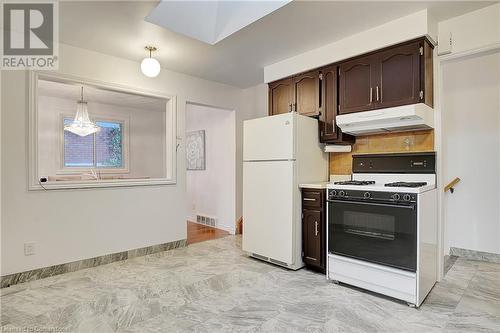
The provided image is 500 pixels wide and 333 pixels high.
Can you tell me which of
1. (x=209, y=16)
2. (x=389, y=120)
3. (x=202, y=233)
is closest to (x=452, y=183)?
(x=389, y=120)

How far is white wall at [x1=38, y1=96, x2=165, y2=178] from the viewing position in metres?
5.45

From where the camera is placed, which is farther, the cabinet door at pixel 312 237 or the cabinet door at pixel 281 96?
the cabinet door at pixel 281 96

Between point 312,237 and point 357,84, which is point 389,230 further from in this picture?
point 357,84

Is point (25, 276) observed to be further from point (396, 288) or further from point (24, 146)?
point (396, 288)

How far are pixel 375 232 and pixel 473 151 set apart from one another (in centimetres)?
210

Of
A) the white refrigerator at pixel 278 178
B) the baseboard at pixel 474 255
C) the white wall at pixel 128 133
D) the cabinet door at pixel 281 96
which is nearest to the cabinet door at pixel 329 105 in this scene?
the white refrigerator at pixel 278 178

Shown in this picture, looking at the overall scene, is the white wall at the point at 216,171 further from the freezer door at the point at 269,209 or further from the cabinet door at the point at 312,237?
the cabinet door at the point at 312,237

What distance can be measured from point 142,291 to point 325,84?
Answer: 2858 millimetres

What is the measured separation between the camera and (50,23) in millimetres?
2713

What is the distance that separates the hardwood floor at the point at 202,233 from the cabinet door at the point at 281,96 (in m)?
2.24

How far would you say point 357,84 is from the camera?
9.89ft

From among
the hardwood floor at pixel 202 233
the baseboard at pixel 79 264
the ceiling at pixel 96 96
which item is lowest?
the hardwood floor at pixel 202 233

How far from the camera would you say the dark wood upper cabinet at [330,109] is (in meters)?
3.20

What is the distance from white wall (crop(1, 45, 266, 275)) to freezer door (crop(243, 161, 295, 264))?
1.16 metres
